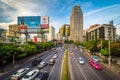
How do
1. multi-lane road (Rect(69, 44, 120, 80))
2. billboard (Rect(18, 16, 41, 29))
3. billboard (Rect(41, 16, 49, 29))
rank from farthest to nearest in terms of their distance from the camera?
billboard (Rect(41, 16, 49, 29)), billboard (Rect(18, 16, 41, 29)), multi-lane road (Rect(69, 44, 120, 80))

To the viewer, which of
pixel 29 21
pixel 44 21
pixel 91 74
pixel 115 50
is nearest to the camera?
pixel 91 74

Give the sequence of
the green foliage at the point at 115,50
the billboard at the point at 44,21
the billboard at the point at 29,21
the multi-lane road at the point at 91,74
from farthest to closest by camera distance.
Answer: the billboard at the point at 44,21, the billboard at the point at 29,21, the green foliage at the point at 115,50, the multi-lane road at the point at 91,74

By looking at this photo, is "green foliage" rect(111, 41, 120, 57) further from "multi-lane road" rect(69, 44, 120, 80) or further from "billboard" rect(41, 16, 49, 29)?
"billboard" rect(41, 16, 49, 29)

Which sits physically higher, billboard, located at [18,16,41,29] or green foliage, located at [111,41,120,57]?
billboard, located at [18,16,41,29]

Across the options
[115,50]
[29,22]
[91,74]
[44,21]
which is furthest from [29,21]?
[91,74]

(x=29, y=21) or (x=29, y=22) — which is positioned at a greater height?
(x=29, y=21)

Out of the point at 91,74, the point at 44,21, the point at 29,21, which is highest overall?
the point at 44,21

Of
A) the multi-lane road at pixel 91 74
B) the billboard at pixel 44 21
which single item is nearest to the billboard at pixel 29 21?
the billboard at pixel 44 21

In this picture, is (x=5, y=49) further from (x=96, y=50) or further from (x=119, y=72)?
(x=96, y=50)

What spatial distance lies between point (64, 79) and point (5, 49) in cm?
2481

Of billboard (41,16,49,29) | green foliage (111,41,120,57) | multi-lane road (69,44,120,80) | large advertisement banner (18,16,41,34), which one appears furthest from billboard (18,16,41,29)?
green foliage (111,41,120,57)

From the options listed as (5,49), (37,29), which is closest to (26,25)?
(37,29)

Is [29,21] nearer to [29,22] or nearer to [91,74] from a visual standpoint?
[29,22]

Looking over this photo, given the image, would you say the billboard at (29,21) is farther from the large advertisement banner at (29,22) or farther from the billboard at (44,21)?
the billboard at (44,21)
